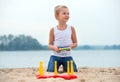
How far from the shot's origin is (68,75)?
2.40 m

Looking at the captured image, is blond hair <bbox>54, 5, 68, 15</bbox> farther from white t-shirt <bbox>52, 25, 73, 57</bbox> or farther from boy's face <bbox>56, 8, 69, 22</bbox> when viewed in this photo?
white t-shirt <bbox>52, 25, 73, 57</bbox>

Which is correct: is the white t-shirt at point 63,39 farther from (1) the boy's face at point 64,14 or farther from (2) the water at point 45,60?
(2) the water at point 45,60

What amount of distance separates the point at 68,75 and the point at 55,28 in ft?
1.77

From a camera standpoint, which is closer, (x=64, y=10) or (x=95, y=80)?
(x=95, y=80)

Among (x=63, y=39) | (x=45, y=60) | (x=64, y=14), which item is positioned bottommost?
(x=45, y=60)

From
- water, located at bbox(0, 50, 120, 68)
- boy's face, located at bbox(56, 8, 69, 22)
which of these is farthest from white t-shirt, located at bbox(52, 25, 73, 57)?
water, located at bbox(0, 50, 120, 68)

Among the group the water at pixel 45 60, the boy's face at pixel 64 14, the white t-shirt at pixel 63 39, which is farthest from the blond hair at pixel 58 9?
the water at pixel 45 60

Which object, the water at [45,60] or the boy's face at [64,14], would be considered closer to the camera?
the boy's face at [64,14]

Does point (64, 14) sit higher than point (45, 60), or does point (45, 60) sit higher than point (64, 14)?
point (64, 14)

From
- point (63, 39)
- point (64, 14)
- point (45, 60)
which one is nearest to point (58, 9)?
point (64, 14)

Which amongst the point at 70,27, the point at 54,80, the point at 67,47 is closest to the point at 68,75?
the point at 54,80

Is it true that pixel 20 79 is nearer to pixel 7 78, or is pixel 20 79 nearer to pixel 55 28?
pixel 7 78

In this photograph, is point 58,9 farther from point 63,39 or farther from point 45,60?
point 45,60

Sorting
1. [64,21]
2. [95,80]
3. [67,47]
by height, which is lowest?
[95,80]
